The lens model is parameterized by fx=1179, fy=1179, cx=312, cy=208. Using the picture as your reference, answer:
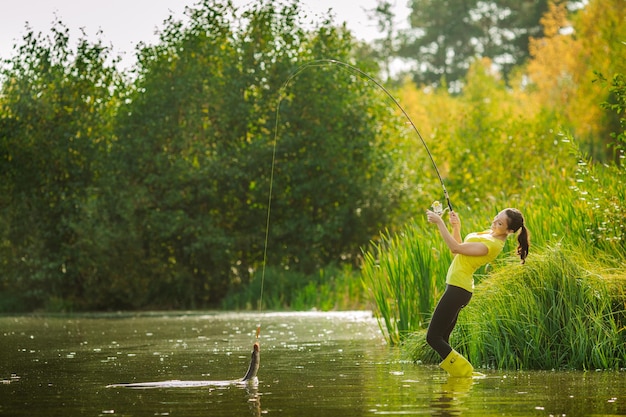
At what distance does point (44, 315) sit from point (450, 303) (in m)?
19.7

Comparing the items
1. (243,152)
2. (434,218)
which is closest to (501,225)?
(434,218)

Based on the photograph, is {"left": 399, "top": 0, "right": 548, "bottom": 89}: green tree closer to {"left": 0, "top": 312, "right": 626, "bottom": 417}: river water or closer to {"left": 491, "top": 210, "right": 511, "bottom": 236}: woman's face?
{"left": 0, "top": 312, "right": 626, "bottom": 417}: river water

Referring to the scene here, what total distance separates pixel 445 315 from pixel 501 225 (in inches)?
40.3

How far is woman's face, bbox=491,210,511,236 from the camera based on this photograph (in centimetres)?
1132

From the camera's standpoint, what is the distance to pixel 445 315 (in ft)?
36.9

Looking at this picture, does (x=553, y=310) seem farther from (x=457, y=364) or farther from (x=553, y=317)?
(x=457, y=364)

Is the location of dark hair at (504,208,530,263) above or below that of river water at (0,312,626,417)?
above

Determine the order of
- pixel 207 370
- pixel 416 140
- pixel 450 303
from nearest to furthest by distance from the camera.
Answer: pixel 450 303, pixel 207 370, pixel 416 140

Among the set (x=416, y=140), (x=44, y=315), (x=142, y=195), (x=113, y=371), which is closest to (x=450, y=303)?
(x=113, y=371)

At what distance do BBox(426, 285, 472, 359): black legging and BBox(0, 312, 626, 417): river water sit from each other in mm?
349

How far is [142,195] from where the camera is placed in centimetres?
3219

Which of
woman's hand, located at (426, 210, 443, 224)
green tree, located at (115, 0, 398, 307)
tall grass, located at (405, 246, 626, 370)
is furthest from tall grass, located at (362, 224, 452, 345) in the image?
green tree, located at (115, 0, 398, 307)

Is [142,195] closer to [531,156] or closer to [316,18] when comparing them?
[316,18]

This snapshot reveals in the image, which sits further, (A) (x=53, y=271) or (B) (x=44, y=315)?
(A) (x=53, y=271)
